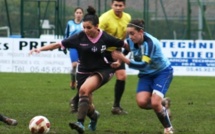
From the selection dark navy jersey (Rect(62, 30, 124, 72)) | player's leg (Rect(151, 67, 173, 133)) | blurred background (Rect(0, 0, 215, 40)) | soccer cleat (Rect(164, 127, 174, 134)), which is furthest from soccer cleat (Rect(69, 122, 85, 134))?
blurred background (Rect(0, 0, 215, 40))

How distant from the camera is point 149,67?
32.9 feet

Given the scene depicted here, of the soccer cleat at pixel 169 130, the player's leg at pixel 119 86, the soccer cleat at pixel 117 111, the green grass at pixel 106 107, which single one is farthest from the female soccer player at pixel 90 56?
the player's leg at pixel 119 86

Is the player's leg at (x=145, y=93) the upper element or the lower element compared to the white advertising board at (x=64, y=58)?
upper

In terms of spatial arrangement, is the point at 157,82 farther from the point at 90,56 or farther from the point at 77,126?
the point at 77,126

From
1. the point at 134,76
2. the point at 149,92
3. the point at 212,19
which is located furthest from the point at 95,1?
the point at 149,92

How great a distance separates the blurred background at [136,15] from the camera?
31.6 metres

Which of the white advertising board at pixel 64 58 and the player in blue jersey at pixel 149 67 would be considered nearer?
the player in blue jersey at pixel 149 67

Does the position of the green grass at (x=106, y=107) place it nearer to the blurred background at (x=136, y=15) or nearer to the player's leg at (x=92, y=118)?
the player's leg at (x=92, y=118)

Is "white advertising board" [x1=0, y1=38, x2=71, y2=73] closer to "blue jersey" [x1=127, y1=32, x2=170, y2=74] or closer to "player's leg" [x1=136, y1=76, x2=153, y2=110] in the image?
"player's leg" [x1=136, y1=76, x2=153, y2=110]

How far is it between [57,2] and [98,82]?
22.8 metres

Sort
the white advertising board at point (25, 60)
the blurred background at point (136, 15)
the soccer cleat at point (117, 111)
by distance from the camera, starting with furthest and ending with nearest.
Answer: the blurred background at point (136, 15) → the white advertising board at point (25, 60) → the soccer cleat at point (117, 111)

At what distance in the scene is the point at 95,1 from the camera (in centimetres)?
3256

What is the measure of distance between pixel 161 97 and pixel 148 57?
67 centimetres

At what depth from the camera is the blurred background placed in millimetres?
31609
